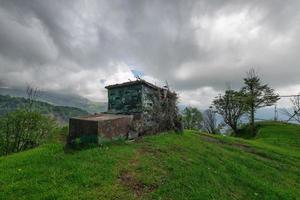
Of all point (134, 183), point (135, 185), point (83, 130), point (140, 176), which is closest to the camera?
point (135, 185)

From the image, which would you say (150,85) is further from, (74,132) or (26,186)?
(26,186)

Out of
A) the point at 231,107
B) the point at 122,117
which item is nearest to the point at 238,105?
the point at 231,107

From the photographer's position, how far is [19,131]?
78.2 feet

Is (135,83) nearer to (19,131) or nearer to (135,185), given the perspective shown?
(135,185)

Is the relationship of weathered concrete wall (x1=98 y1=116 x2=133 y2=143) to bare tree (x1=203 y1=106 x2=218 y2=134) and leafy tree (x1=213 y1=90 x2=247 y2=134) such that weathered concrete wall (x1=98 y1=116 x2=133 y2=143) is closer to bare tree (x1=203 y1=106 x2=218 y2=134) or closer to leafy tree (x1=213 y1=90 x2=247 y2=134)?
leafy tree (x1=213 y1=90 x2=247 y2=134)

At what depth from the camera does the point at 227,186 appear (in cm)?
961

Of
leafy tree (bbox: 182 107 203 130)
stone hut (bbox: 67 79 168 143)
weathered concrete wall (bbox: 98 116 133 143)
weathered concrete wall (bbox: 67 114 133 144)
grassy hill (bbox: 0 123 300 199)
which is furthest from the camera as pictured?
leafy tree (bbox: 182 107 203 130)

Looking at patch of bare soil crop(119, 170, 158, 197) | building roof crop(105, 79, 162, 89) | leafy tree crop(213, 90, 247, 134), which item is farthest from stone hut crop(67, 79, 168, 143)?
leafy tree crop(213, 90, 247, 134)

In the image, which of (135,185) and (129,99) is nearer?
(135,185)

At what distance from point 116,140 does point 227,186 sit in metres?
6.62

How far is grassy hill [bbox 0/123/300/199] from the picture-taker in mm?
7559

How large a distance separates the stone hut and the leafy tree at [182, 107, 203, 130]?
42.5m

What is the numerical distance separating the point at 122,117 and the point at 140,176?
18.4ft

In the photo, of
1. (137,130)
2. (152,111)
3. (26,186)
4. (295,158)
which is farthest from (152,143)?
(295,158)
